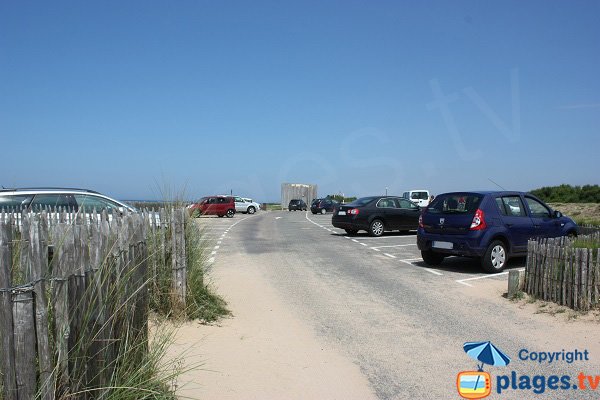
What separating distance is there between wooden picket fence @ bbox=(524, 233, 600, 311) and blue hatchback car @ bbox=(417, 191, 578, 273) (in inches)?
88.6

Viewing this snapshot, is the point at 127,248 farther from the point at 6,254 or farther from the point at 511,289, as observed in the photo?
the point at 511,289

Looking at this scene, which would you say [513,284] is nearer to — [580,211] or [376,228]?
[376,228]

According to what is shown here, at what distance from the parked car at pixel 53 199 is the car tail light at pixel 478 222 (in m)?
7.70

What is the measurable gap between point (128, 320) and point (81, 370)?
819mm

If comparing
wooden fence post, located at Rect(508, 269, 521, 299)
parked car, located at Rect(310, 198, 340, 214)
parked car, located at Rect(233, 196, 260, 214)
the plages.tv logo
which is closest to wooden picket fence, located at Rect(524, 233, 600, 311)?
wooden fence post, located at Rect(508, 269, 521, 299)

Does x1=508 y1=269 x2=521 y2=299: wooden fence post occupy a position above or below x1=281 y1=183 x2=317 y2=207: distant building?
below

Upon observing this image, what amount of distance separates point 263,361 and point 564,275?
4.51 meters

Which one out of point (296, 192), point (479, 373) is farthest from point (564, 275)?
point (296, 192)

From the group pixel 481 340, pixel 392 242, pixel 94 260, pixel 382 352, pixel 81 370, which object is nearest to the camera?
pixel 81 370

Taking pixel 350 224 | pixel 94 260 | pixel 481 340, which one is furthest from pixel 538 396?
pixel 350 224

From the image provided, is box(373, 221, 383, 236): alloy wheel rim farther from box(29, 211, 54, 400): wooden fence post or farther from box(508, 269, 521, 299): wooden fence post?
box(29, 211, 54, 400): wooden fence post

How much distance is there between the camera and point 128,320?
3836mm

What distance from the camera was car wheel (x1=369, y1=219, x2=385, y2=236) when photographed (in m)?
19.9

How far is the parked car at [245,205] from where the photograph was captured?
51.5m
